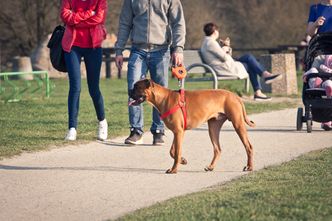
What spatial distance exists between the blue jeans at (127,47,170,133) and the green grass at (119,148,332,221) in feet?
8.72

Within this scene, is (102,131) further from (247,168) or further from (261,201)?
(261,201)

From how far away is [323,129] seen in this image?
12781mm

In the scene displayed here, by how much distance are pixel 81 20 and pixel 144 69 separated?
1016 mm

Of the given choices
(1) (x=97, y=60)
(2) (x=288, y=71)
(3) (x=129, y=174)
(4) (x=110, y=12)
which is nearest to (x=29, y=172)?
(3) (x=129, y=174)

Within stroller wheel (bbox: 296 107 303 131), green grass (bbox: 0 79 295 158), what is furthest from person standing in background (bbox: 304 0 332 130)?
green grass (bbox: 0 79 295 158)

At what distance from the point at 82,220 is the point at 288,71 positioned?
44.1 ft

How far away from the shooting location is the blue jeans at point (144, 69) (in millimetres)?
10992

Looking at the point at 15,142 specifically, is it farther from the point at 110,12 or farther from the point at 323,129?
the point at 110,12

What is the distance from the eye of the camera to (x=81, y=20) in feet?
36.6

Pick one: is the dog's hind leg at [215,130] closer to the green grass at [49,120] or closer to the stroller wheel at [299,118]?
the green grass at [49,120]

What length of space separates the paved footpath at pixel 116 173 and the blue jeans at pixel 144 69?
33cm

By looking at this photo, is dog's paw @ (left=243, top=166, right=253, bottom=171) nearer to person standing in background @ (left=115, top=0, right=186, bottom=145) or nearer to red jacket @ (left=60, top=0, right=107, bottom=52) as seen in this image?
person standing in background @ (left=115, top=0, right=186, bottom=145)

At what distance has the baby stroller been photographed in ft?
39.0

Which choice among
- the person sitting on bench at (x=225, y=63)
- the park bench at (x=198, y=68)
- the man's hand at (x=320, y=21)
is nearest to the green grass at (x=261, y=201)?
the man's hand at (x=320, y=21)
